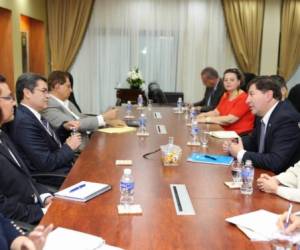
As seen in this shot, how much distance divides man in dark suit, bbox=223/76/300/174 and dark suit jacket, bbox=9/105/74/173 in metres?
1.23

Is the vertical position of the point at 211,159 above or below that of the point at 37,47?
below

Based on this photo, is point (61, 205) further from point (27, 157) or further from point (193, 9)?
point (193, 9)

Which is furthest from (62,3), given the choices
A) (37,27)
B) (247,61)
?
(247,61)

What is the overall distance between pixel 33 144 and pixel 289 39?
6.04 m

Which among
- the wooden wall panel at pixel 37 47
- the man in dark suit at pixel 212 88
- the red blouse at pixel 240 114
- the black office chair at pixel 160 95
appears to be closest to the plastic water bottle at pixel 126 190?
the red blouse at pixel 240 114

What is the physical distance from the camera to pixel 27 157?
2.80 metres

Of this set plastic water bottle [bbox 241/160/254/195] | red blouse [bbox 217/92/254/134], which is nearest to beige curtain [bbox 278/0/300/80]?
red blouse [bbox 217/92/254/134]

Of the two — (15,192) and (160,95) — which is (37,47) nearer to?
(160,95)

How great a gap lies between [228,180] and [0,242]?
1264 millimetres

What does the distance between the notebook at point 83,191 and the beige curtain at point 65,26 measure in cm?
574

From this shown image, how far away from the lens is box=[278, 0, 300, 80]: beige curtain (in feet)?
24.2

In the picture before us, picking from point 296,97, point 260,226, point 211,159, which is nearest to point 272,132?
point 211,159

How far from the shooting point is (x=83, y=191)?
6.59ft

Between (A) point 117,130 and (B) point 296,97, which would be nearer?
(A) point 117,130
